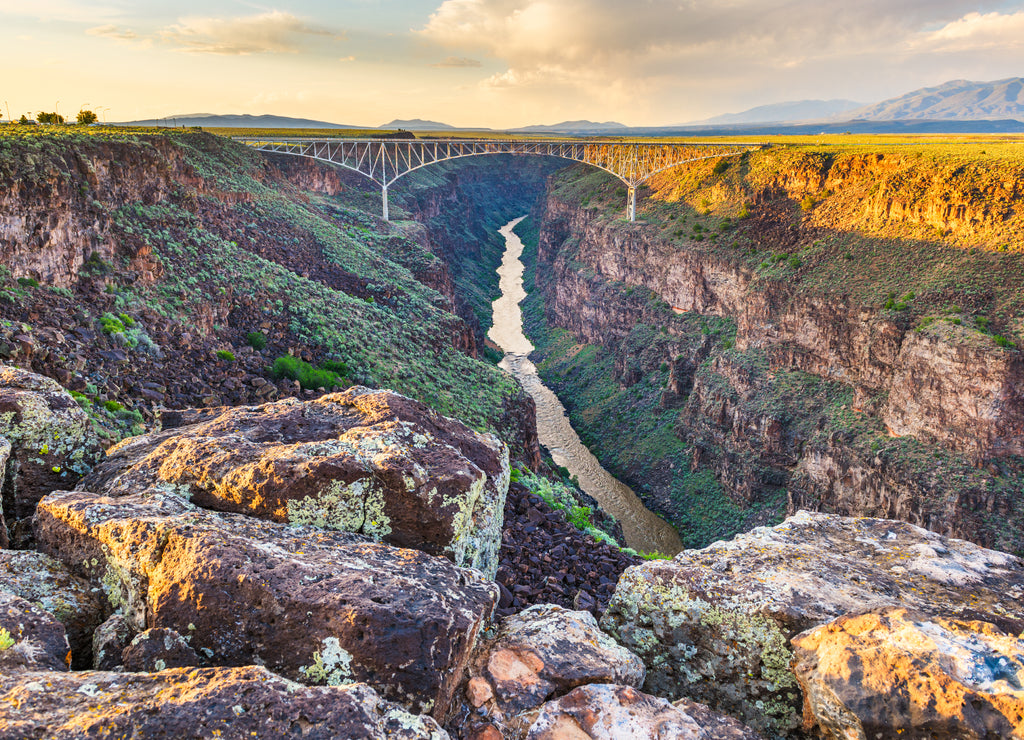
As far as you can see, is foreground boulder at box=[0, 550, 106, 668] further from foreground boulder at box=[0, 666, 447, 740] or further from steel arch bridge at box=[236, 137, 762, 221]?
steel arch bridge at box=[236, 137, 762, 221]

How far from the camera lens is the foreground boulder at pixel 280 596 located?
8.43 metres

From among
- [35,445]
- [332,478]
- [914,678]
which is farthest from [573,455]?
[914,678]

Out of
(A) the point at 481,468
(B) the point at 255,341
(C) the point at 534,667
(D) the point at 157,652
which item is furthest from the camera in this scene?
(B) the point at 255,341

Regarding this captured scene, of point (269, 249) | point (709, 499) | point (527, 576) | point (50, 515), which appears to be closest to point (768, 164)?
point (709, 499)

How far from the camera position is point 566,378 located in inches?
3201

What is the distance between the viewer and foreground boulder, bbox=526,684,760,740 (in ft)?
28.0

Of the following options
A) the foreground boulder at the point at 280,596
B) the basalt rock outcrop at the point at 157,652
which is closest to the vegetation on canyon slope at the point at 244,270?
the foreground boulder at the point at 280,596

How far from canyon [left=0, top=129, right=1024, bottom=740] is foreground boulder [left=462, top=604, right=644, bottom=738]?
0.07 meters

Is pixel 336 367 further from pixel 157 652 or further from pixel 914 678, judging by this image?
pixel 914 678

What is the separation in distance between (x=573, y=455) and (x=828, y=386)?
24475mm

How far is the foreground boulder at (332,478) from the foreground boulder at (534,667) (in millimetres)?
→ 1962

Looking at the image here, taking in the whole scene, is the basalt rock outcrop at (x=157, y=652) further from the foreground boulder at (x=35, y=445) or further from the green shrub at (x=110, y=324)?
the green shrub at (x=110, y=324)

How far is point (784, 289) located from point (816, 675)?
53553mm

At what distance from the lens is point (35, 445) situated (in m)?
11.6
